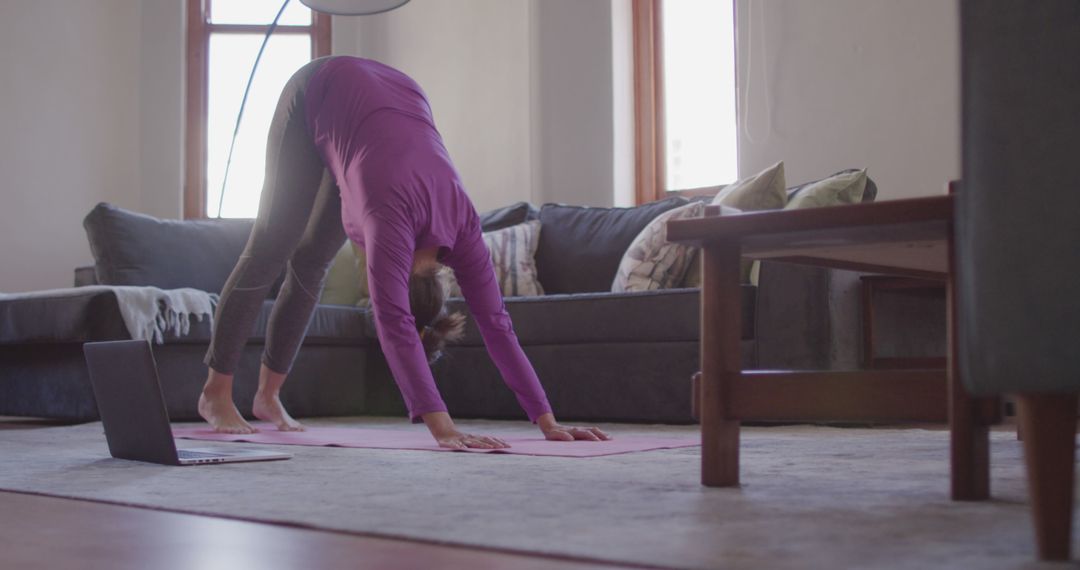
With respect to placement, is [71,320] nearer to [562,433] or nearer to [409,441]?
[409,441]

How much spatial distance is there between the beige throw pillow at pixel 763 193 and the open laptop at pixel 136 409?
1.98m

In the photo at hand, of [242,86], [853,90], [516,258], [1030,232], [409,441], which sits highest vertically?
[242,86]

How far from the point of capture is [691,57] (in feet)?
18.0

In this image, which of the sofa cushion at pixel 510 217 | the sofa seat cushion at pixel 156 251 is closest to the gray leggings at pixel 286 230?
the sofa seat cushion at pixel 156 251

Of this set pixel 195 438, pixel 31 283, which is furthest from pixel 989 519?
pixel 31 283

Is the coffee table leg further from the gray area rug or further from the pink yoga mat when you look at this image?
the pink yoga mat

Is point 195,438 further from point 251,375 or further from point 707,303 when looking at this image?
point 707,303

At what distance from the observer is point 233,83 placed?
620cm

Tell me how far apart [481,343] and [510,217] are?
972 millimetres

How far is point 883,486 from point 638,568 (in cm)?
73

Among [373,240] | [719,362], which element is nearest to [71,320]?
[373,240]

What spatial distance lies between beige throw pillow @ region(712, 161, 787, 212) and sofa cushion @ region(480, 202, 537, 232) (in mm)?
1301

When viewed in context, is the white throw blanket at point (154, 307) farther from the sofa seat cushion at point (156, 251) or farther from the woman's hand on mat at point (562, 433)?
the woman's hand on mat at point (562, 433)

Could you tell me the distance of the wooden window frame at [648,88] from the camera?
18.2 ft
